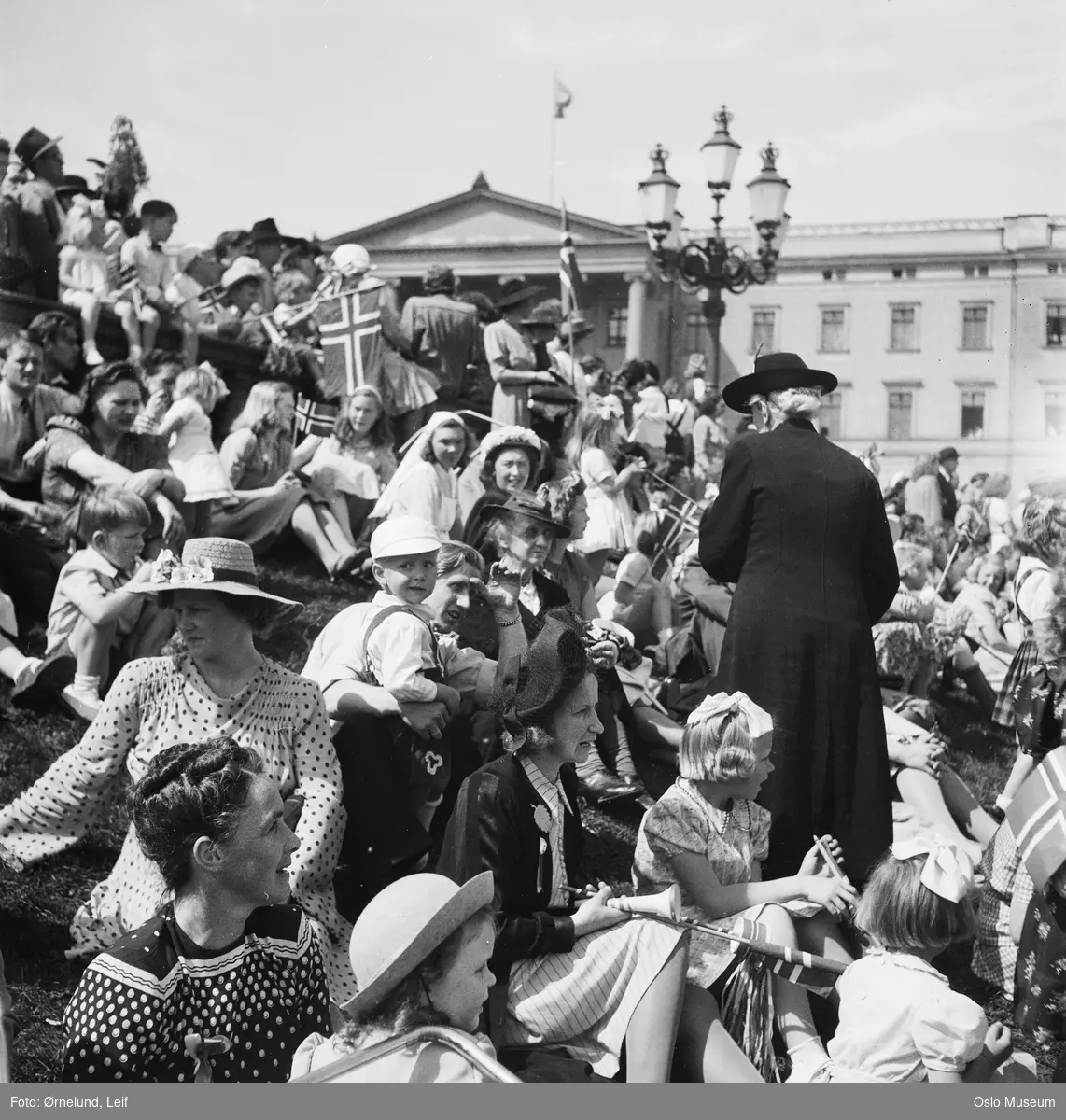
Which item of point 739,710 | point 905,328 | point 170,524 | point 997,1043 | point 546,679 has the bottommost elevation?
point 997,1043

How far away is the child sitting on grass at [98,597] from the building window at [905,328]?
1892 cm

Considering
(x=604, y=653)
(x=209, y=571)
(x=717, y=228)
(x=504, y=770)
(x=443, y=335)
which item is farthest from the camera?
(x=717, y=228)

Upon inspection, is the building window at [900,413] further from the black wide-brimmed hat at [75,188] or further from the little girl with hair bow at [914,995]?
the little girl with hair bow at [914,995]

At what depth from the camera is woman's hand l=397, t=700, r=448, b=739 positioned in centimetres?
455

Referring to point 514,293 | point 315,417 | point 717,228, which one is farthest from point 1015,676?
point 717,228

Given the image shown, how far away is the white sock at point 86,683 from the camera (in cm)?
577

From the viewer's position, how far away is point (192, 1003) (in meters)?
3.04

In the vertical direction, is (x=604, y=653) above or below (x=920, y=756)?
above

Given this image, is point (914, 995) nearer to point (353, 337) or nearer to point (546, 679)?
point (546, 679)

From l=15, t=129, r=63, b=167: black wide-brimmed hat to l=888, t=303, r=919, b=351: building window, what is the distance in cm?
1592

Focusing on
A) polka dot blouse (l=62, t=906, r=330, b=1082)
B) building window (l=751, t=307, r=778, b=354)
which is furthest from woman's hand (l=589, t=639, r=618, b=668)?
building window (l=751, t=307, r=778, b=354)

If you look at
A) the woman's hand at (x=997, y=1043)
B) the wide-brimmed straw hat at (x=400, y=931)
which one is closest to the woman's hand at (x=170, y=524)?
the wide-brimmed straw hat at (x=400, y=931)

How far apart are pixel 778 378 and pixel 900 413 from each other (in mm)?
21355

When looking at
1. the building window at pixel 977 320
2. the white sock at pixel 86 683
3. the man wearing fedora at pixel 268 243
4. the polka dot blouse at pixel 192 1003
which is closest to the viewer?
the polka dot blouse at pixel 192 1003
